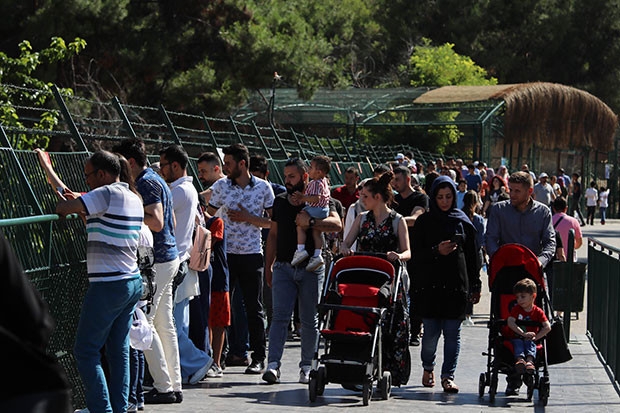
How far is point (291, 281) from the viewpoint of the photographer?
1030 cm

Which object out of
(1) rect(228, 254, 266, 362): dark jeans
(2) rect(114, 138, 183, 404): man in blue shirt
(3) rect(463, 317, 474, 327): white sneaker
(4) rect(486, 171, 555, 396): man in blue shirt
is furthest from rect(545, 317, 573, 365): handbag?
(3) rect(463, 317, 474, 327): white sneaker

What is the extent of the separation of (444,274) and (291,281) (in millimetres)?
1239

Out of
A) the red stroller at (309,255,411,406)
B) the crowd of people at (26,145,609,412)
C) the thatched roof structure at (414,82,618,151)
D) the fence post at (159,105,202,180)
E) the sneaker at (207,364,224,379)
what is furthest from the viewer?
the thatched roof structure at (414,82,618,151)

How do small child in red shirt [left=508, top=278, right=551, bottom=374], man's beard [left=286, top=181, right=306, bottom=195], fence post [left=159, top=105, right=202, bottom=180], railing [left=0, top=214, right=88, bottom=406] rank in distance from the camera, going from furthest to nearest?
fence post [left=159, top=105, right=202, bottom=180]
man's beard [left=286, top=181, right=306, bottom=195]
small child in red shirt [left=508, top=278, right=551, bottom=374]
railing [left=0, top=214, right=88, bottom=406]

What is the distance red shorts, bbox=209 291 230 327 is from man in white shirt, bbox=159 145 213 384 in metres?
0.57

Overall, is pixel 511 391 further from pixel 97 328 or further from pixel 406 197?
pixel 97 328

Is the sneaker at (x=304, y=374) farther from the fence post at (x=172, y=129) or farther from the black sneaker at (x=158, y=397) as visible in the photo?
the fence post at (x=172, y=129)

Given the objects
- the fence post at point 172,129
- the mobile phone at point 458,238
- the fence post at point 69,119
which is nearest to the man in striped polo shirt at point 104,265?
Result: the fence post at point 69,119

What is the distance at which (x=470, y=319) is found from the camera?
15.4 metres

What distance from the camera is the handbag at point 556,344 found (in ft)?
32.7

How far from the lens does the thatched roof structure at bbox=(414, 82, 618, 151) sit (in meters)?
44.8

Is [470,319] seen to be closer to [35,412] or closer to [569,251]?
[569,251]

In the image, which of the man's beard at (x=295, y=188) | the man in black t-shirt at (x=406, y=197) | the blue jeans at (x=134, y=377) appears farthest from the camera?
the man in black t-shirt at (x=406, y=197)

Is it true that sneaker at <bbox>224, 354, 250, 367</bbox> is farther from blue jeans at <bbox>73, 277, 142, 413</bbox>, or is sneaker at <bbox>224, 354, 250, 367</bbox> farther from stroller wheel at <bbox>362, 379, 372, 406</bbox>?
blue jeans at <bbox>73, 277, 142, 413</bbox>
